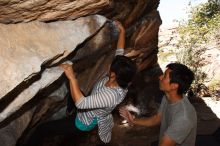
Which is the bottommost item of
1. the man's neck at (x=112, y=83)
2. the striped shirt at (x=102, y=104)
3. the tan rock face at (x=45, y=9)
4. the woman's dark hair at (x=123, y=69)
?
the striped shirt at (x=102, y=104)

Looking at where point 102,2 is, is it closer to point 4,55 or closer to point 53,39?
point 53,39

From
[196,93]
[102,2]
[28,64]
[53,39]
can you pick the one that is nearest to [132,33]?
[102,2]

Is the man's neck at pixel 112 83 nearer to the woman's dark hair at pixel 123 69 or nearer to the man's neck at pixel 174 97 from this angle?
the woman's dark hair at pixel 123 69

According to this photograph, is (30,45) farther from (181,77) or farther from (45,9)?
(181,77)

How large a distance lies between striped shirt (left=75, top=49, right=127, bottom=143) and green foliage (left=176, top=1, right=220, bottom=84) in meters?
8.71

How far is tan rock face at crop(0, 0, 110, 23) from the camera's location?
299cm

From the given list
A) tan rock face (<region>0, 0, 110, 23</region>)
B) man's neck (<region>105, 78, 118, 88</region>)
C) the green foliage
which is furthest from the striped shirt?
the green foliage

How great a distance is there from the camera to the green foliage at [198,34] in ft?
42.3

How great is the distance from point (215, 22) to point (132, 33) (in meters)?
9.51

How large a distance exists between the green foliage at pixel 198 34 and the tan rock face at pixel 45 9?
9.42m

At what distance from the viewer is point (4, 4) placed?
2.85m

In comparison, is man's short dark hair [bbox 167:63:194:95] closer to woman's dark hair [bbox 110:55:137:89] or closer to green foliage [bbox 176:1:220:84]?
woman's dark hair [bbox 110:55:137:89]

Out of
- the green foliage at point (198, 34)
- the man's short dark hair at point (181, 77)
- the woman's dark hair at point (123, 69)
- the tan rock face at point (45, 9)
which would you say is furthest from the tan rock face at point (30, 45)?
the green foliage at point (198, 34)

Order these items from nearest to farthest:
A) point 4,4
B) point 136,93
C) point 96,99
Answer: point 4,4, point 96,99, point 136,93
